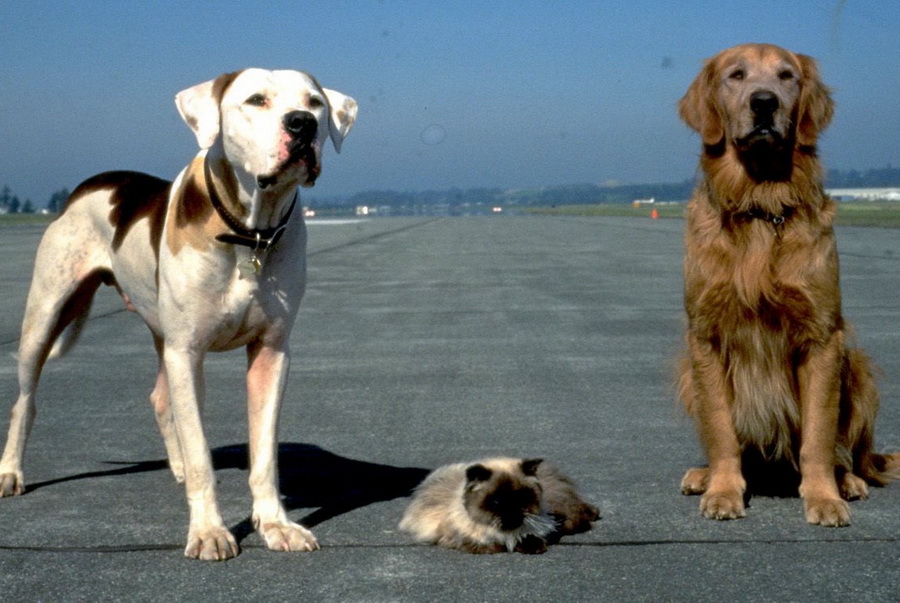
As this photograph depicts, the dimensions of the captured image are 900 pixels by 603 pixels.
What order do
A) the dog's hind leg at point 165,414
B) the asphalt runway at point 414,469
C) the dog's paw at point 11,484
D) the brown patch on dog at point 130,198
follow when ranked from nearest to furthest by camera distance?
1. the asphalt runway at point 414,469
2. the brown patch on dog at point 130,198
3. the dog's paw at point 11,484
4. the dog's hind leg at point 165,414

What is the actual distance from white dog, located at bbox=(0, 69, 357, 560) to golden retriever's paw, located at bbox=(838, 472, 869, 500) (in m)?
2.52

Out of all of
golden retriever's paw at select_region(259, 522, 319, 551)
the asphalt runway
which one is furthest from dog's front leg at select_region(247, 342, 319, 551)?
the asphalt runway

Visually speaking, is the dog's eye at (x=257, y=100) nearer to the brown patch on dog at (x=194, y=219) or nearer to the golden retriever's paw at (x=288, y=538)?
the brown patch on dog at (x=194, y=219)

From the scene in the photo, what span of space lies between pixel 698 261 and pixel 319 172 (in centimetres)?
184

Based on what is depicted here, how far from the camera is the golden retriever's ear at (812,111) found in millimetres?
5867

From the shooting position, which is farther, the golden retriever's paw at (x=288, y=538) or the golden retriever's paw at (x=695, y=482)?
the golden retriever's paw at (x=695, y=482)

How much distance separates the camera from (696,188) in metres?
6.21

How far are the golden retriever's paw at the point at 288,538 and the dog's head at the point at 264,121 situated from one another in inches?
55.9

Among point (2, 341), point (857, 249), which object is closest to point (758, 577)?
A: point (2, 341)

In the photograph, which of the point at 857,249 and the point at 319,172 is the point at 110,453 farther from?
the point at 857,249

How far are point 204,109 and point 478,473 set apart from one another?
1.88m

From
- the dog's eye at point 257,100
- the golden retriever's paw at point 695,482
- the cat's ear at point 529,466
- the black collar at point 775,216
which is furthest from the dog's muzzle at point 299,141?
the golden retriever's paw at point 695,482

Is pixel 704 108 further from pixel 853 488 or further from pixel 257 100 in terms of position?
pixel 257 100

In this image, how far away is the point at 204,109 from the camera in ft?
17.6
